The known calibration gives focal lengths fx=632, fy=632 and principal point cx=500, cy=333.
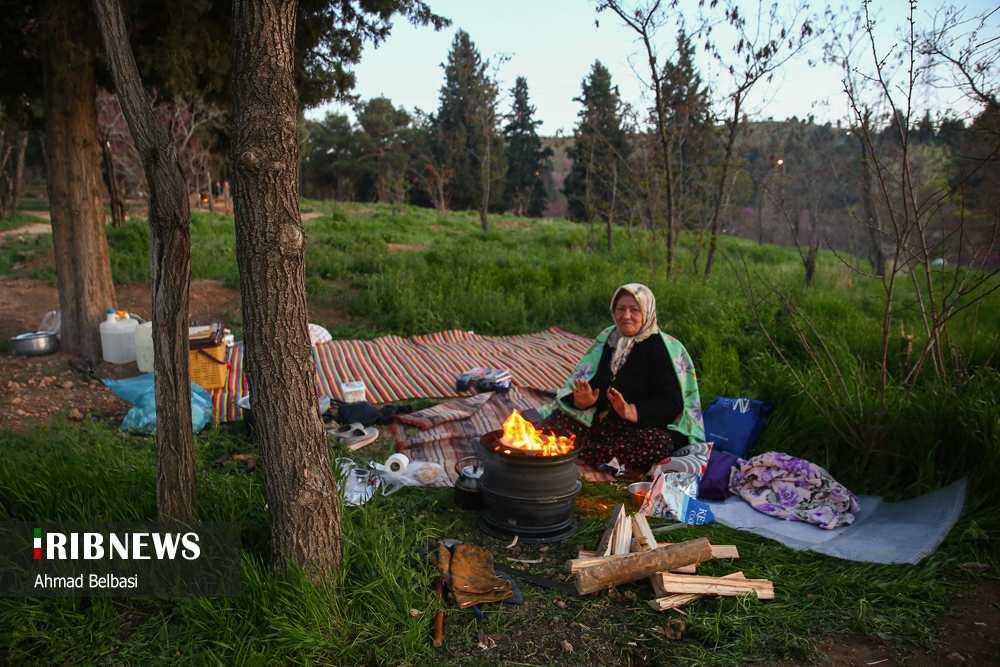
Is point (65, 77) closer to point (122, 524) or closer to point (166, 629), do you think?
point (122, 524)

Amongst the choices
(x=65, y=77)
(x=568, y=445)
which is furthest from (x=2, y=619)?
(x=65, y=77)

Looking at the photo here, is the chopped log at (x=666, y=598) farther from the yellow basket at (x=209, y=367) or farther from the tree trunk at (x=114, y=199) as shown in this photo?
the tree trunk at (x=114, y=199)

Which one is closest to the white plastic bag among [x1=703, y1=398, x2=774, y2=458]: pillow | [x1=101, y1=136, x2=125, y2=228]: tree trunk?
[x1=101, y1=136, x2=125, y2=228]: tree trunk

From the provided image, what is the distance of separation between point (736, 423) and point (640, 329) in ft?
3.16

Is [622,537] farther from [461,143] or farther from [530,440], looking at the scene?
[461,143]

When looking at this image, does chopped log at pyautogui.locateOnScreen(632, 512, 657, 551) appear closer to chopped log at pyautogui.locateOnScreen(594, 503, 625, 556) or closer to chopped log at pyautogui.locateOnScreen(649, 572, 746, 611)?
chopped log at pyautogui.locateOnScreen(594, 503, 625, 556)

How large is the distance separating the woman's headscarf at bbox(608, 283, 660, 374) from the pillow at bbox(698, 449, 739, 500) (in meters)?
0.87

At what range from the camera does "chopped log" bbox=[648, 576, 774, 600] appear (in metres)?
2.56

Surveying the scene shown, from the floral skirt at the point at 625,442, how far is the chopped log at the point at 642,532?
0.93 meters

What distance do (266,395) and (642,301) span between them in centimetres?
254

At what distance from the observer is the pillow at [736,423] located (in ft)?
14.0

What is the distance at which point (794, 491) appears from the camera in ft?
11.6

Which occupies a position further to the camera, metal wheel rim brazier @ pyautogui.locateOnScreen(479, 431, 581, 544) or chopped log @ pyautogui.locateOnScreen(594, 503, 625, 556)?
metal wheel rim brazier @ pyautogui.locateOnScreen(479, 431, 581, 544)

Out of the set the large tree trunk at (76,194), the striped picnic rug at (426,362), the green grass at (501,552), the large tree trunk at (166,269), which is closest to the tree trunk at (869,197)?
the green grass at (501,552)
